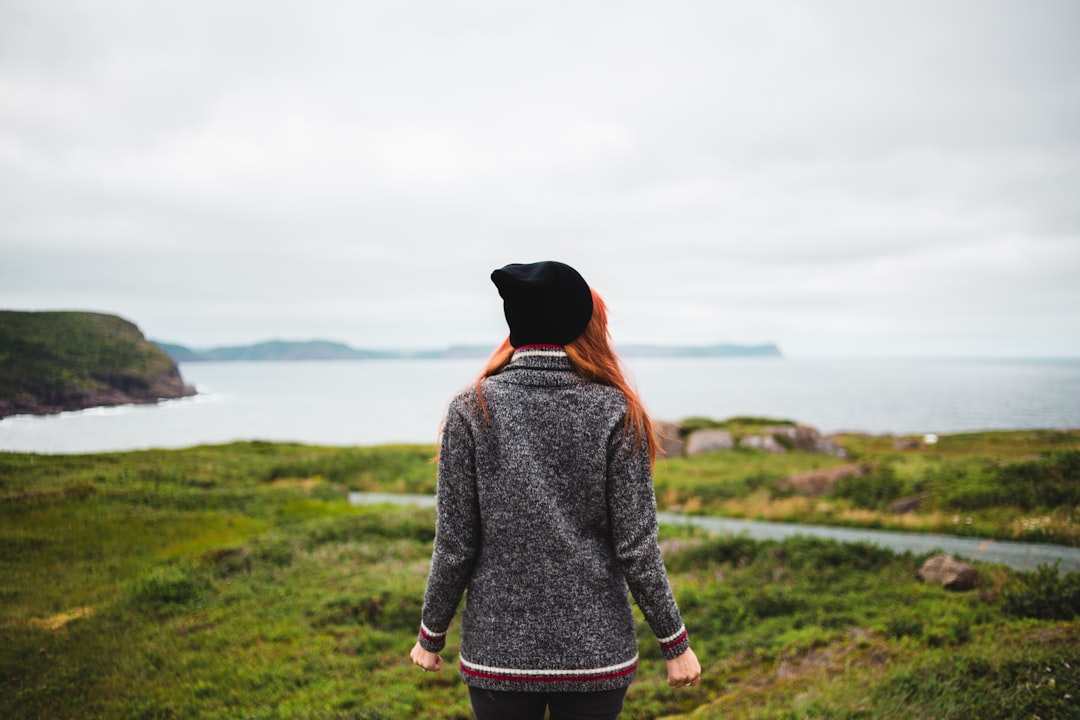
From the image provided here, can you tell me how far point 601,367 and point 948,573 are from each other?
813cm

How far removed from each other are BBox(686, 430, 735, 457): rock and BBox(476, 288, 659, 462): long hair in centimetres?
3118

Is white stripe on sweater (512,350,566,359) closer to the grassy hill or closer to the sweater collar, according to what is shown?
the sweater collar

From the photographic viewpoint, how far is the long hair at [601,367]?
2398mm

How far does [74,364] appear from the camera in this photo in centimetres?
884

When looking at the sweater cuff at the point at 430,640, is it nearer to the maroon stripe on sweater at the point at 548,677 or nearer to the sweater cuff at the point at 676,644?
the maroon stripe on sweater at the point at 548,677

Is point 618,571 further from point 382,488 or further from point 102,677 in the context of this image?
point 382,488

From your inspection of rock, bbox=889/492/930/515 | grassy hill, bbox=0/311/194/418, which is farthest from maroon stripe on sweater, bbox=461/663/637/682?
rock, bbox=889/492/930/515

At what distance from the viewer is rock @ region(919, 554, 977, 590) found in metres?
7.86

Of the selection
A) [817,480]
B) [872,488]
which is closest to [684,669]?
[872,488]

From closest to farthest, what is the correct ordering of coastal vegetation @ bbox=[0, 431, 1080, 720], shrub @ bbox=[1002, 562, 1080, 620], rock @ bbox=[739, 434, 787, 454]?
coastal vegetation @ bbox=[0, 431, 1080, 720], shrub @ bbox=[1002, 562, 1080, 620], rock @ bbox=[739, 434, 787, 454]

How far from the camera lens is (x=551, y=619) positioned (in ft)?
7.48

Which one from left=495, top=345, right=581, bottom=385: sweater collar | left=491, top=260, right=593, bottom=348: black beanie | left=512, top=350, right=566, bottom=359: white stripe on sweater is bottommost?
left=495, top=345, right=581, bottom=385: sweater collar

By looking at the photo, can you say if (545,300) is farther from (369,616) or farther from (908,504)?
(908,504)

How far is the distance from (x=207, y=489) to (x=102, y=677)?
37.7 ft
